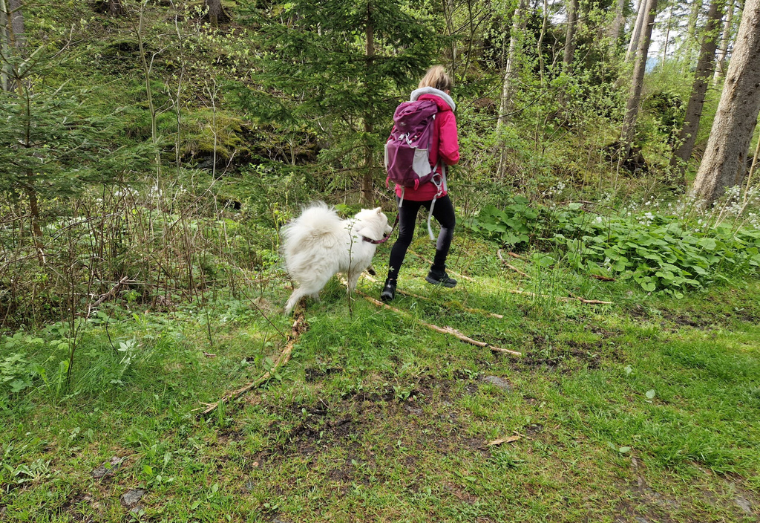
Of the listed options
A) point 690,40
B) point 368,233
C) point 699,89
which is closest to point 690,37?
point 690,40

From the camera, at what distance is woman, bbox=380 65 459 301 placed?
11.5 feet

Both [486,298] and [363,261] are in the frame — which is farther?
[486,298]

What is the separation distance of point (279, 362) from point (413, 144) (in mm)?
2194

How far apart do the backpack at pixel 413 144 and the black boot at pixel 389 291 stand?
1.07 meters

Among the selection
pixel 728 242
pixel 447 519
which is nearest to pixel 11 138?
pixel 447 519

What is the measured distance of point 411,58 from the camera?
201 inches

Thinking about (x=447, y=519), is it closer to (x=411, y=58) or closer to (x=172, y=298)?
(x=172, y=298)

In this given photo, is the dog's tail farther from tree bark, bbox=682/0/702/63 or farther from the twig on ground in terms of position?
tree bark, bbox=682/0/702/63

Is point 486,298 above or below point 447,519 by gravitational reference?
above

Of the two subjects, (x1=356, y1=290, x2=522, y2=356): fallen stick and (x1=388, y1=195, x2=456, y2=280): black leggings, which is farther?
(x1=388, y1=195, x2=456, y2=280): black leggings

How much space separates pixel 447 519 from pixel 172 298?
3.37m

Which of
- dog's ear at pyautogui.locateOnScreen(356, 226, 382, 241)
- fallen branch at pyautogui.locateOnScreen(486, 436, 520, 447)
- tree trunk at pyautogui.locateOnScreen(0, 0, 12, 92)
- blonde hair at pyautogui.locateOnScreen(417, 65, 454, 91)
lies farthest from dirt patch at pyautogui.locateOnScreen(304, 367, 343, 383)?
tree trunk at pyautogui.locateOnScreen(0, 0, 12, 92)

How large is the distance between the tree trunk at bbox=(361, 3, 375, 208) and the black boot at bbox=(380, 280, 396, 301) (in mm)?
2123

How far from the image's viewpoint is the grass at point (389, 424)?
1920 millimetres
